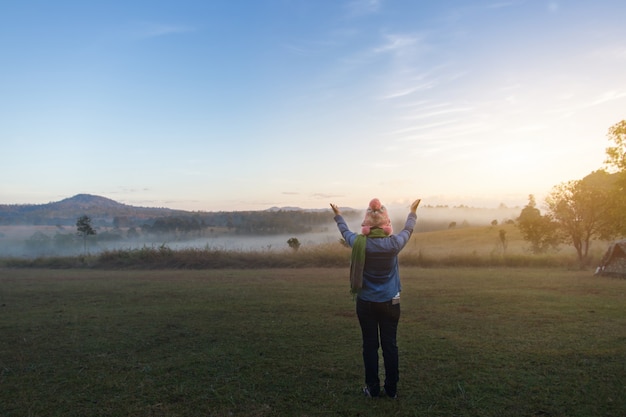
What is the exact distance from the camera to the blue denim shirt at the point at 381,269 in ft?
17.6

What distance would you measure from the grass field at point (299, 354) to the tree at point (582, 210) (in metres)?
7.34

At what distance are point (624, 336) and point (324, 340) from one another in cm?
520

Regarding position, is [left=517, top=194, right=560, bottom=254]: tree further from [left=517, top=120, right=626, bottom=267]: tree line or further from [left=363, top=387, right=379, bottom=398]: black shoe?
[left=363, top=387, right=379, bottom=398]: black shoe

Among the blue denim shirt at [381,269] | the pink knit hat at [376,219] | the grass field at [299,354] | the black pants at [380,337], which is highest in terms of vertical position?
the pink knit hat at [376,219]

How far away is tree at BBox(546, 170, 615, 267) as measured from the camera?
2036 cm

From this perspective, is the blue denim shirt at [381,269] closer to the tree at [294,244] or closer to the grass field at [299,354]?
the grass field at [299,354]

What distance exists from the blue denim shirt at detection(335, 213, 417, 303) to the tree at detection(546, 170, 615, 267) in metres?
18.4

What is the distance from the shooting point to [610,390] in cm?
552

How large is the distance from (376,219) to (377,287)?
0.80m

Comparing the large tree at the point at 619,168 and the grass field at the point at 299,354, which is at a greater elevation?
the large tree at the point at 619,168

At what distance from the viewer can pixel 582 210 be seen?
68.0ft

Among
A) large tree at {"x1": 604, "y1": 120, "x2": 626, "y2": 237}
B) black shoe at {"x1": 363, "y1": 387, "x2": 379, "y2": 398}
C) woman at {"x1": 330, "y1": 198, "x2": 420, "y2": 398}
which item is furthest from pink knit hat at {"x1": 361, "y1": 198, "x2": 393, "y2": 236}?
large tree at {"x1": 604, "y1": 120, "x2": 626, "y2": 237}

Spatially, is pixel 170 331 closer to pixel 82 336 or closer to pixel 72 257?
pixel 82 336

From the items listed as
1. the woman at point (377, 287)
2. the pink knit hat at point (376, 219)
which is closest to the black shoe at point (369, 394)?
the woman at point (377, 287)
